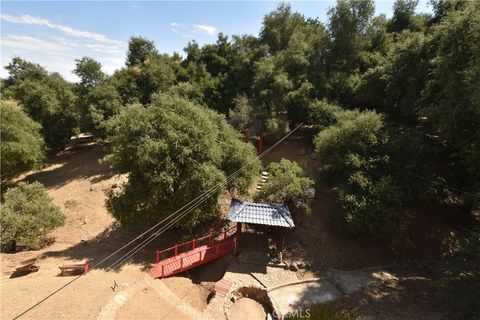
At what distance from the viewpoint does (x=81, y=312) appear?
10641 mm

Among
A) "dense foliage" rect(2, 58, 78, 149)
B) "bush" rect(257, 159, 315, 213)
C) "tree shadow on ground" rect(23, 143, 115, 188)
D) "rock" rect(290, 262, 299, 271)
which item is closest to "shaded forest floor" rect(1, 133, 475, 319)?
"rock" rect(290, 262, 299, 271)

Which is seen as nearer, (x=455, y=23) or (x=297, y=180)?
(x=455, y=23)

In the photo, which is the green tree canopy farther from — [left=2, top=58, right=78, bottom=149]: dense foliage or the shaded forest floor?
the shaded forest floor

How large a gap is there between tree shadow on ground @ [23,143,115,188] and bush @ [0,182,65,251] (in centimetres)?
793

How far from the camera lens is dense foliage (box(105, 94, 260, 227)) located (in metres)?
14.7

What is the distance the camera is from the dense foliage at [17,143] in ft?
81.3

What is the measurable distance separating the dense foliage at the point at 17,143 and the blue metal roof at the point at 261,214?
72.6 ft

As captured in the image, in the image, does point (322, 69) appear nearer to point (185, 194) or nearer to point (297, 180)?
point (297, 180)

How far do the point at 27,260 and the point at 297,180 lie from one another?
16087 millimetres

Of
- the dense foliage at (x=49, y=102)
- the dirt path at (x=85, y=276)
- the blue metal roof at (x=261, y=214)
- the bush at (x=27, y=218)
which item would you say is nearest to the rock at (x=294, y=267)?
the blue metal roof at (x=261, y=214)

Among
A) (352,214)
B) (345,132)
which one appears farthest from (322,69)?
(352,214)

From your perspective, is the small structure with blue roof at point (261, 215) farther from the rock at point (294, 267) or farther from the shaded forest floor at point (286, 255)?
the shaded forest floor at point (286, 255)

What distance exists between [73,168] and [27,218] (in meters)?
14.5

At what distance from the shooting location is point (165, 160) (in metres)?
14.6
